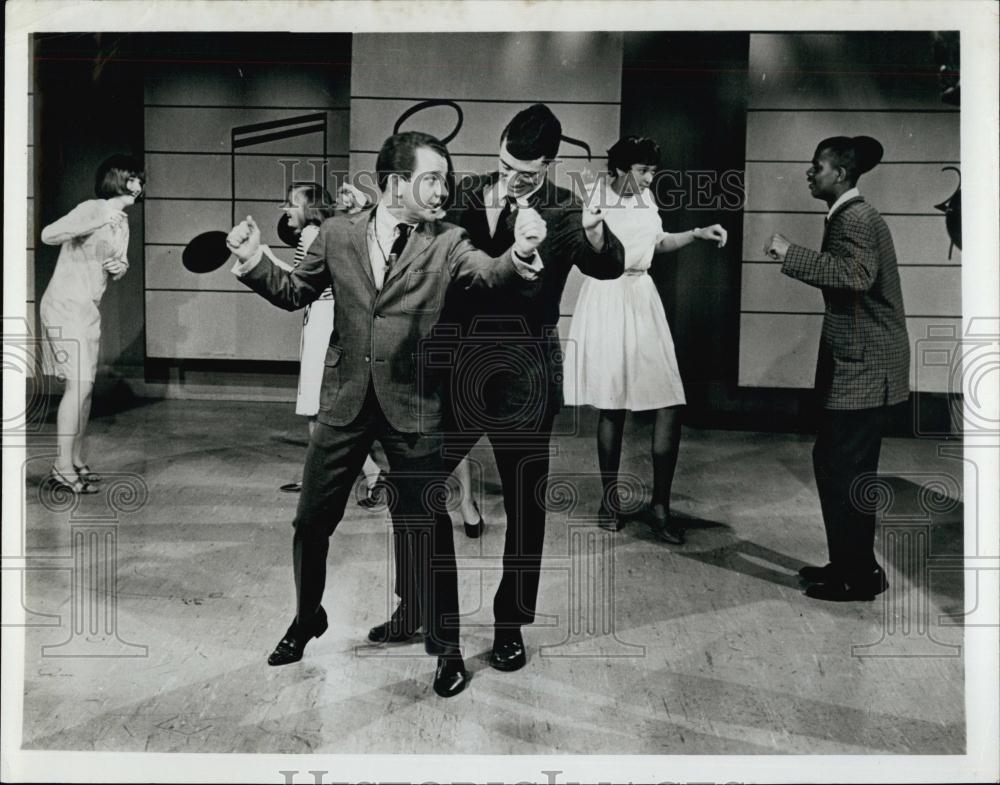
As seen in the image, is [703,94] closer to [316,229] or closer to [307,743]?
[316,229]

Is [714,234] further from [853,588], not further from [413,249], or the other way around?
[853,588]

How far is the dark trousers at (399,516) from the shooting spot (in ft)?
8.77

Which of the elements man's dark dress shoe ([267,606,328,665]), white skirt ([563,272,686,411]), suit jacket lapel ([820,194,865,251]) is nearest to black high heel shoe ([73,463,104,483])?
man's dark dress shoe ([267,606,328,665])

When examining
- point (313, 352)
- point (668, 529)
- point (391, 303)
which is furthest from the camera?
point (668, 529)

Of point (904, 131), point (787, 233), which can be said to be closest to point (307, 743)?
point (787, 233)

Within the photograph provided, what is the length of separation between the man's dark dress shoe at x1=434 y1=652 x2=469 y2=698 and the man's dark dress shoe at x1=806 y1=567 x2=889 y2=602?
1.00 metres

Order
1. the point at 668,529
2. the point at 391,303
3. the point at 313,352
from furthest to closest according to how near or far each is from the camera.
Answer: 1. the point at 668,529
2. the point at 313,352
3. the point at 391,303

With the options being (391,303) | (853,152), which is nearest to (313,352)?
(391,303)

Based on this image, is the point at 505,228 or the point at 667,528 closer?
the point at 505,228

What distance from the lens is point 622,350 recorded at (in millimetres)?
2805

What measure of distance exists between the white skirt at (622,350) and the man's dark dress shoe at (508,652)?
2.17 ft

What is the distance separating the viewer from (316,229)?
2711 mm

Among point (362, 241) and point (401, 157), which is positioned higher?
point (401, 157)

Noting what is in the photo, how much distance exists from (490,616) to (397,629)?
0.26 metres
